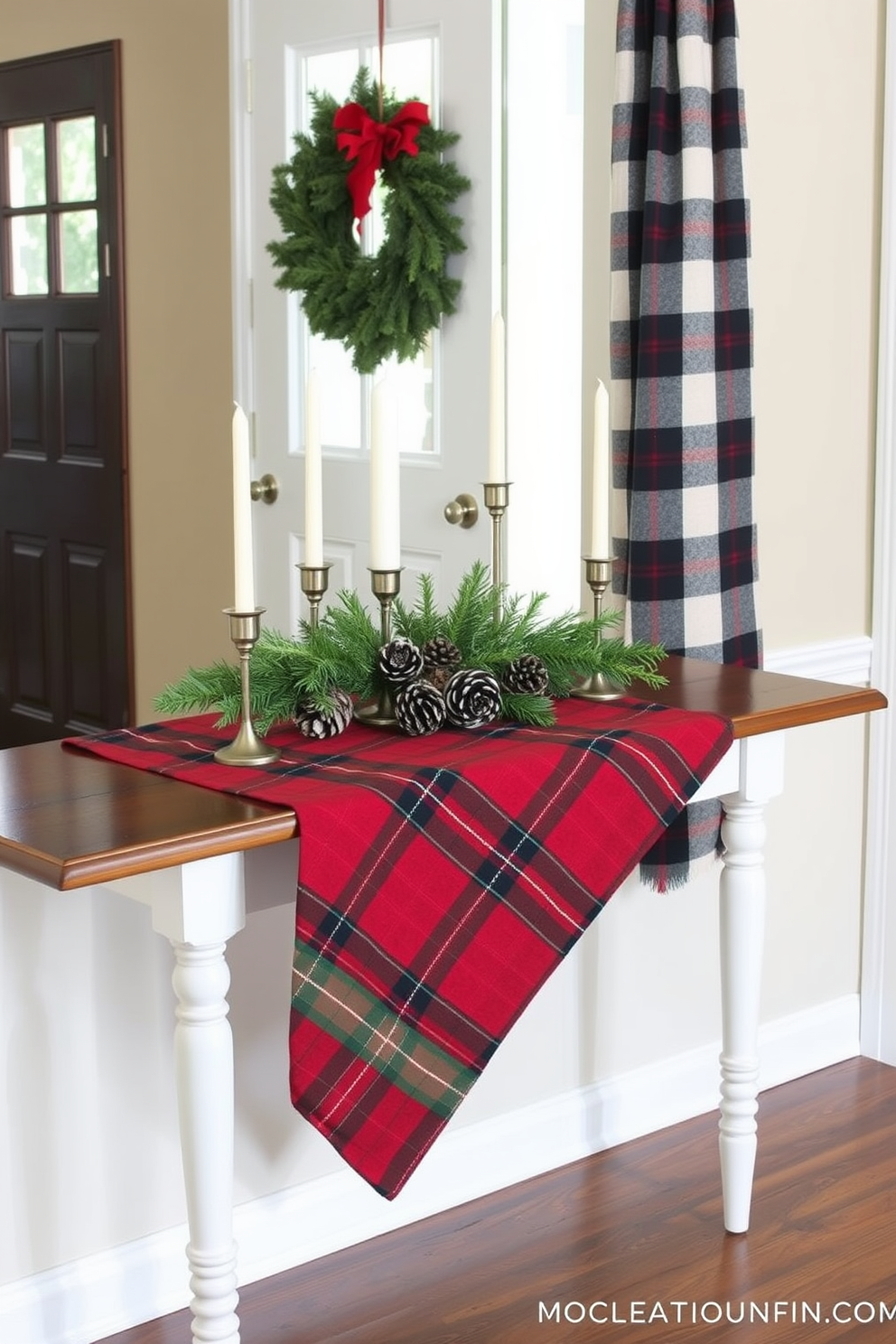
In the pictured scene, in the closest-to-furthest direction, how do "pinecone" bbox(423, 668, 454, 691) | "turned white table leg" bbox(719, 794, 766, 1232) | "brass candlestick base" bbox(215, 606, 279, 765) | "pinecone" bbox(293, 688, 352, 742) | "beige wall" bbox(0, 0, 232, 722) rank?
"brass candlestick base" bbox(215, 606, 279, 765) → "pinecone" bbox(293, 688, 352, 742) → "pinecone" bbox(423, 668, 454, 691) → "turned white table leg" bbox(719, 794, 766, 1232) → "beige wall" bbox(0, 0, 232, 722)

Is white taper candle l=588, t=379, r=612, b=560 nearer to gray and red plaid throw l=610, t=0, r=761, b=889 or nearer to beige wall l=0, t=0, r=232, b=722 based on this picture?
gray and red plaid throw l=610, t=0, r=761, b=889

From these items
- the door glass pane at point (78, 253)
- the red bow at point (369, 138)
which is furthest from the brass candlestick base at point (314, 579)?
the door glass pane at point (78, 253)

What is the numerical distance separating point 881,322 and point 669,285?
66 centimetres

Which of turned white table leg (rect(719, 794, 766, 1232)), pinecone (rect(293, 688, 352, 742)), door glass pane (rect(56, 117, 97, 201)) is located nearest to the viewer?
pinecone (rect(293, 688, 352, 742))

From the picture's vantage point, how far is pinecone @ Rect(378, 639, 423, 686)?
185cm

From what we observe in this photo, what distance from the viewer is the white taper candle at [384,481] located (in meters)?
1.69

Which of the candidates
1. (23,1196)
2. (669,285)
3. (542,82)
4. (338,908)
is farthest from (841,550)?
(23,1196)

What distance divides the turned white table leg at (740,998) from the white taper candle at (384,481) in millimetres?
679

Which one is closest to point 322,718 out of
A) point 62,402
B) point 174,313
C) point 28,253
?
point 174,313

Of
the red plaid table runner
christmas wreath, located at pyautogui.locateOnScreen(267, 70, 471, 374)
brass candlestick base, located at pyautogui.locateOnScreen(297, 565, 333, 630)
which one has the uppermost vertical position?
christmas wreath, located at pyautogui.locateOnScreen(267, 70, 471, 374)

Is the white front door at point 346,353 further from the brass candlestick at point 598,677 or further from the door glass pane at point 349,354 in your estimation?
the brass candlestick at point 598,677

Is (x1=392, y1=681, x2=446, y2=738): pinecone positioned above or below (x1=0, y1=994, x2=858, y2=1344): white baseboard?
above

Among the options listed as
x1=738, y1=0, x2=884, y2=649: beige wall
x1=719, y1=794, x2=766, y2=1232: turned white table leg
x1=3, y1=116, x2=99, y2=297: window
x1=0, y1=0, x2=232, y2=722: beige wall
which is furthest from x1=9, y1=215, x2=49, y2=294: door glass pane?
x1=719, y1=794, x2=766, y2=1232: turned white table leg

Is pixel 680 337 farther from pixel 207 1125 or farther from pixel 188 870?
pixel 207 1125
